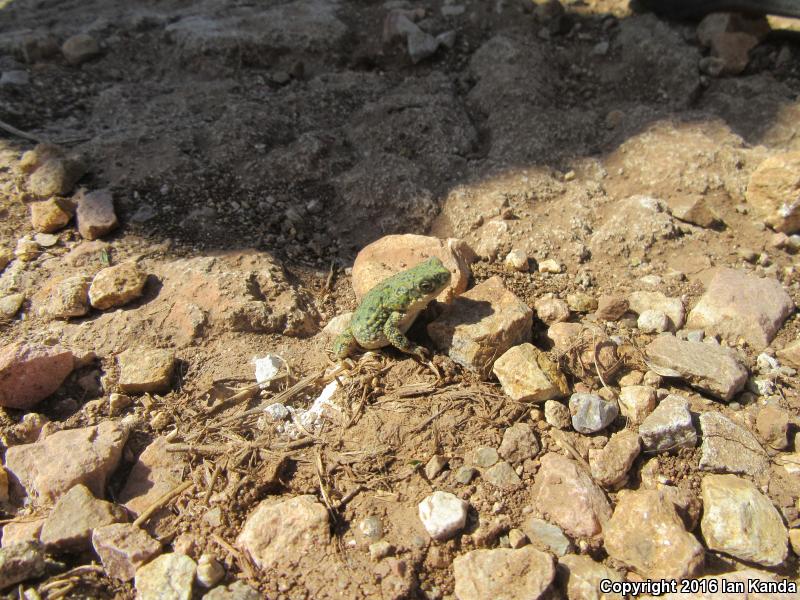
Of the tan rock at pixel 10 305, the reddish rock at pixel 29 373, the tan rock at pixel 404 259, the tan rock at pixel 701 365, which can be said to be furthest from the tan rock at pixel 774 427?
the tan rock at pixel 10 305

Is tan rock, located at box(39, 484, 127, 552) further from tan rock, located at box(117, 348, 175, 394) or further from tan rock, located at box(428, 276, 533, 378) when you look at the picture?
tan rock, located at box(428, 276, 533, 378)

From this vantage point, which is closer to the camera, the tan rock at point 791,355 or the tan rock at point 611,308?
the tan rock at point 791,355

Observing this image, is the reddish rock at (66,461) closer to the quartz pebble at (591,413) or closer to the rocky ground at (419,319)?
the rocky ground at (419,319)

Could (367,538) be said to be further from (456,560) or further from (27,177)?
(27,177)

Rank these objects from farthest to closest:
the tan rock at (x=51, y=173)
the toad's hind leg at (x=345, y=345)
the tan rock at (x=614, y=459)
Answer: the tan rock at (x=51, y=173) → the toad's hind leg at (x=345, y=345) → the tan rock at (x=614, y=459)

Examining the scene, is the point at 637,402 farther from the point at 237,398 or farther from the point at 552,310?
the point at 237,398

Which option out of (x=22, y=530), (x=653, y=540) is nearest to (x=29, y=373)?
(x=22, y=530)

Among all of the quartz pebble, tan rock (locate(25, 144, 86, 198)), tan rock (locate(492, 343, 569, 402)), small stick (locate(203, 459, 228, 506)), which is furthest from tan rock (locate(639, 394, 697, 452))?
tan rock (locate(25, 144, 86, 198))
